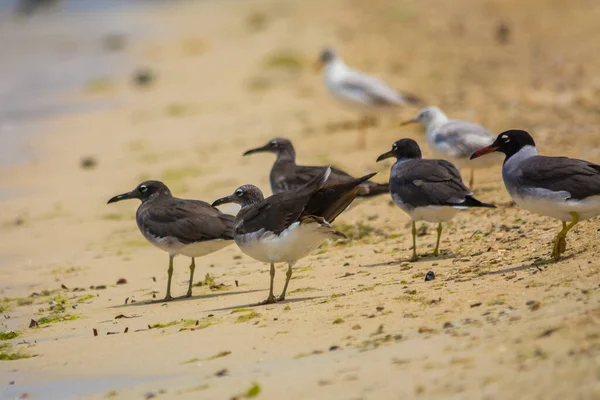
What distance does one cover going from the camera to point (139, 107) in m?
24.3

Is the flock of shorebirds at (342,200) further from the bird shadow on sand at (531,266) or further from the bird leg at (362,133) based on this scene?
the bird leg at (362,133)

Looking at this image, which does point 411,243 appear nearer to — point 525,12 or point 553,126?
point 553,126

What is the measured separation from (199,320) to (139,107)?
16.3 metres

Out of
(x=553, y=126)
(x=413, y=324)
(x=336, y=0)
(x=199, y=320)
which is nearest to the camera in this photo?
(x=413, y=324)

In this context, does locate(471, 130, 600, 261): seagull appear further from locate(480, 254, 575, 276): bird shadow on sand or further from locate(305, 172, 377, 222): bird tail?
locate(305, 172, 377, 222): bird tail

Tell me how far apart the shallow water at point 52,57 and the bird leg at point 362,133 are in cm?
633

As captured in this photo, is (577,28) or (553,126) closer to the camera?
(553,126)

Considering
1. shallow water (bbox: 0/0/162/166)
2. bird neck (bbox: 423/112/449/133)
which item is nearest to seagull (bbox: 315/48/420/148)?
bird neck (bbox: 423/112/449/133)

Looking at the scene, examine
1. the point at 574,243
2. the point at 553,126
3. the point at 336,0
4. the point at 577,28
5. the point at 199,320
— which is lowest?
the point at 199,320

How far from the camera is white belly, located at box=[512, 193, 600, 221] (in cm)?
828

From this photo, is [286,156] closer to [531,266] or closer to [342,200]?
[342,200]

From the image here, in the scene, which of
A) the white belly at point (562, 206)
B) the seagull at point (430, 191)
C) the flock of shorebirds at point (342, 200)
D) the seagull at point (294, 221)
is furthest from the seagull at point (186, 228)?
the white belly at point (562, 206)

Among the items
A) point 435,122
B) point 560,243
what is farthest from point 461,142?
point 560,243

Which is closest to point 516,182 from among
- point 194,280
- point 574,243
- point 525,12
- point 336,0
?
point 574,243
